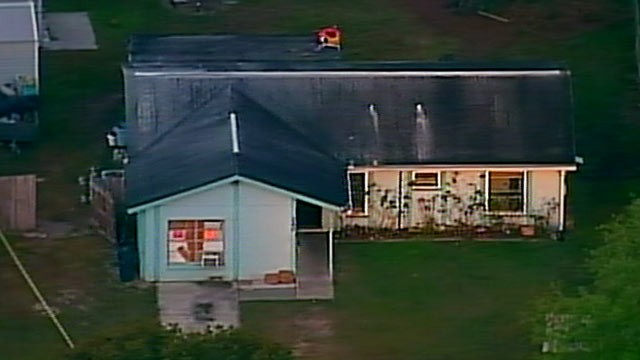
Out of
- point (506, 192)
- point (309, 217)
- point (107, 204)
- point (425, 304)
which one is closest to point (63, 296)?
point (107, 204)

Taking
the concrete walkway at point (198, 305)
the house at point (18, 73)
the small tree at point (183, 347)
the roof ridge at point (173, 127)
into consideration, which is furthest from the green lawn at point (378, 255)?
the small tree at point (183, 347)

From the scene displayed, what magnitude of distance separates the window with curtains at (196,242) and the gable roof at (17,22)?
8.40 m

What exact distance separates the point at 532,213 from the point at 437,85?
270 cm

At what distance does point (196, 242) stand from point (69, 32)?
12904 mm

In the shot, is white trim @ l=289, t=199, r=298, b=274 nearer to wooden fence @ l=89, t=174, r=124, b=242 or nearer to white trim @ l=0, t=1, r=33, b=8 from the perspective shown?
wooden fence @ l=89, t=174, r=124, b=242

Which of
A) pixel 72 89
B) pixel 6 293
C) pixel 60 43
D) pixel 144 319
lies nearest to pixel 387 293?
pixel 144 319

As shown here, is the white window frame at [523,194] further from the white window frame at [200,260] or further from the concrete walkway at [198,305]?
the concrete walkway at [198,305]

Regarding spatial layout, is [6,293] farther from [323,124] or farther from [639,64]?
[639,64]

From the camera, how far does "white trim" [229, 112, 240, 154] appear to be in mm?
30770

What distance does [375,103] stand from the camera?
33.1 meters

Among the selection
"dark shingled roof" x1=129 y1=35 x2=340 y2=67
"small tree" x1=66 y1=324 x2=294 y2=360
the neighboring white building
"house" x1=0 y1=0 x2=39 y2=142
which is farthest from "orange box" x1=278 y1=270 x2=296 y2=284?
the neighboring white building

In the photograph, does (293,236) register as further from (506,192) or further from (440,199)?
(506,192)

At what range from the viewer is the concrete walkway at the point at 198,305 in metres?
28.3

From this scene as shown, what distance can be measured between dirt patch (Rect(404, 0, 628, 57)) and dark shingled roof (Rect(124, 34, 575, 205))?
7.00 meters
